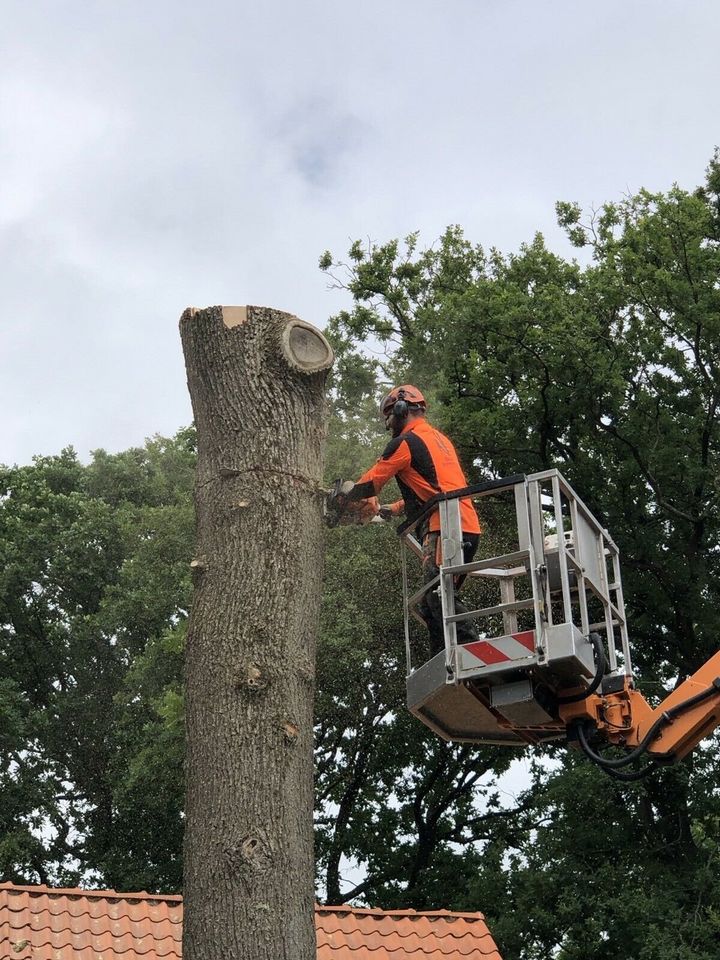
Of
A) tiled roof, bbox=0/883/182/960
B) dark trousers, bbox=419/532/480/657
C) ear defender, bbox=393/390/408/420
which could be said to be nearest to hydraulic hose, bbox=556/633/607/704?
dark trousers, bbox=419/532/480/657

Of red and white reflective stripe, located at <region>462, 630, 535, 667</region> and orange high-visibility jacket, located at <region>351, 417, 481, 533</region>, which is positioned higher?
orange high-visibility jacket, located at <region>351, 417, 481, 533</region>

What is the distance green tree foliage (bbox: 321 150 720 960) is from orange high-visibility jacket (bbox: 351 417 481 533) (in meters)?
10.3

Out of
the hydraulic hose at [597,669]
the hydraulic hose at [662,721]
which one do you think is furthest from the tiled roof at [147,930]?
the hydraulic hose at [597,669]

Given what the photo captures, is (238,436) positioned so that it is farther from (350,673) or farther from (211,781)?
(350,673)

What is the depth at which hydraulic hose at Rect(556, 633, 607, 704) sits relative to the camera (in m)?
6.84

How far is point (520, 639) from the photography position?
6.74 metres

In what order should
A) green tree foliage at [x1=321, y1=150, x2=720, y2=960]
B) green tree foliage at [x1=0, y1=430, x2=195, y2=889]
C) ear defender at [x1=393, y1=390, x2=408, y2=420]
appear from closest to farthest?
1. ear defender at [x1=393, y1=390, x2=408, y2=420]
2. green tree foliage at [x1=321, y1=150, x2=720, y2=960]
3. green tree foliage at [x1=0, y1=430, x2=195, y2=889]

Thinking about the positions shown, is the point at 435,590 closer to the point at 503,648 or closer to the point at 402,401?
the point at 503,648

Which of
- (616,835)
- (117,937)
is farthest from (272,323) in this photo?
(616,835)

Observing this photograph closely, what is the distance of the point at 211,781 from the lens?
15.5 ft

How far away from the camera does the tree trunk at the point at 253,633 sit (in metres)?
4.55

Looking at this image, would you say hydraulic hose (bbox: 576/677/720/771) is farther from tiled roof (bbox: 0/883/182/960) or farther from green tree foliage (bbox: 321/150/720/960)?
green tree foliage (bbox: 321/150/720/960)

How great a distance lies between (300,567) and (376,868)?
1757cm

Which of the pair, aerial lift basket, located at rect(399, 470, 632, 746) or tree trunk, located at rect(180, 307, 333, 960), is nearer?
tree trunk, located at rect(180, 307, 333, 960)
